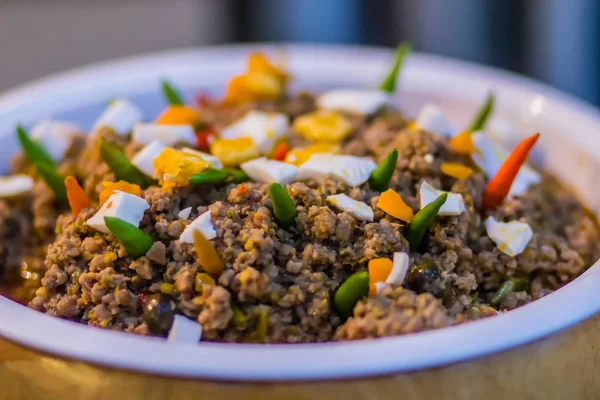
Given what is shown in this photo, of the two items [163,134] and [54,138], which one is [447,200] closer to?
[163,134]

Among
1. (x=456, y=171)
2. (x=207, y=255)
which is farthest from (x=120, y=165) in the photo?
(x=456, y=171)

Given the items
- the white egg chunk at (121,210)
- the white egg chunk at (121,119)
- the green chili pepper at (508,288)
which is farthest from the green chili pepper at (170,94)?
the green chili pepper at (508,288)

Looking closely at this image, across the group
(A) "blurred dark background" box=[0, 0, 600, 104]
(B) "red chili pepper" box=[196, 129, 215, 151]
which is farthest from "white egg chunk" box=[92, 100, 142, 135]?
(A) "blurred dark background" box=[0, 0, 600, 104]

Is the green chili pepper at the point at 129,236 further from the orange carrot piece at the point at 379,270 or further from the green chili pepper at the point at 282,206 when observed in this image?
the orange carrot piece at the point at 379,270

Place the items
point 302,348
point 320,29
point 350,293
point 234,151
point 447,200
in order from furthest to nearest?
1. point 320,29
2. point 234,151
3. point 447,200
4. point 350,293
5. point 302,348

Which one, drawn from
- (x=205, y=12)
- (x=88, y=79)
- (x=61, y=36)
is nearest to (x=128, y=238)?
(x=88, y=79)

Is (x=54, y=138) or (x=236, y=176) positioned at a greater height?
(x=236, y=176)

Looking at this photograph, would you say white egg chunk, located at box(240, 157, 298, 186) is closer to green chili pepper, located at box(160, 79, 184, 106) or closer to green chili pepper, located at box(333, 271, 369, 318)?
green chili pepper, located at box(333, 271, 369, 318)
